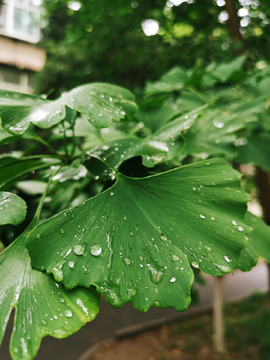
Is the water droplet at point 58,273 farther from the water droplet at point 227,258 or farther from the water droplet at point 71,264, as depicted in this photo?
the water droplet at point 227,258

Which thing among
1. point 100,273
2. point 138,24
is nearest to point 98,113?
point 100,273

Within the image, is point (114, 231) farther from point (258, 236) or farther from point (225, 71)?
point (225, 71)

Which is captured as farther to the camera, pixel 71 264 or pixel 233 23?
pixel 233 23

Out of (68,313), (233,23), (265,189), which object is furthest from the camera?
(265,189)

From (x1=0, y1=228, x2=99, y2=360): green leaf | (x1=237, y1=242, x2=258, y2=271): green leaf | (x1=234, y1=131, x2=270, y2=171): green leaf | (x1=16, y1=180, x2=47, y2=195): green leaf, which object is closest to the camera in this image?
(x1=0, y1=228, x2=99, y2=360): green leaf

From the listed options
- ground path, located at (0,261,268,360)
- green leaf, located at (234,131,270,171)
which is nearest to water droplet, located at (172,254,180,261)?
green leaf, located at (234,131,270,171)

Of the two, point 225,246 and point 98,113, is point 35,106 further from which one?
point 225,246

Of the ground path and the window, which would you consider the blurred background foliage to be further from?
the window

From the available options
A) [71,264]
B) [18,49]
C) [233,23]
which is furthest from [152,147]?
[18,49]
